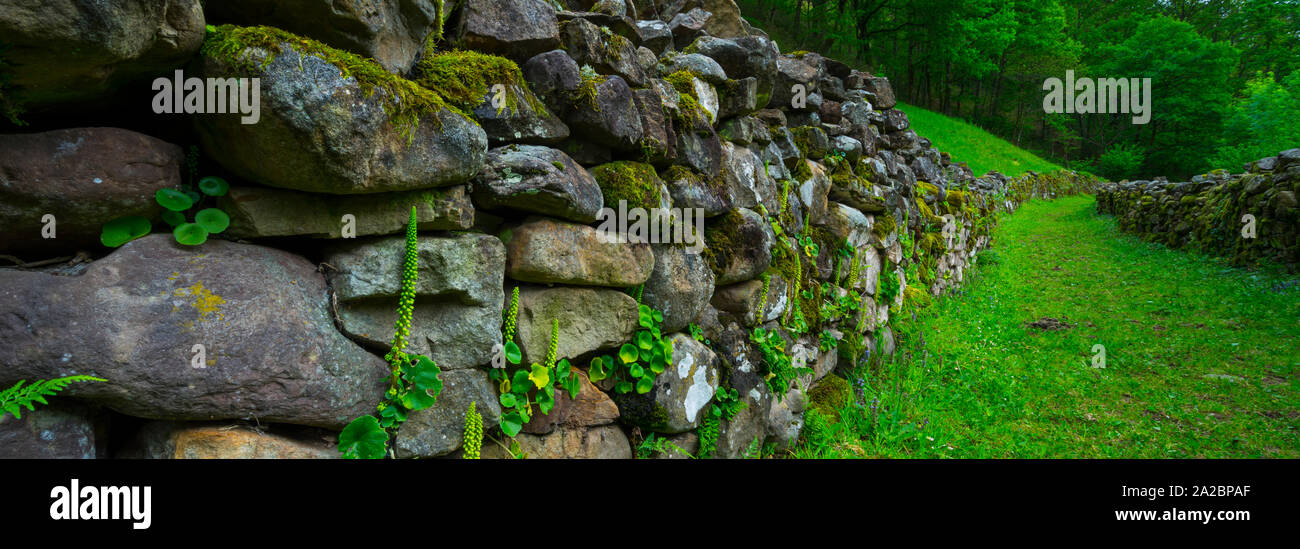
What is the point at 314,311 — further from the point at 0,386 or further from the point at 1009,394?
the point at 1009,394

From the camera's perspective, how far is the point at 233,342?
83.3 inches

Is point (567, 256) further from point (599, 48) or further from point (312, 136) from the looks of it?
point (599, 48)

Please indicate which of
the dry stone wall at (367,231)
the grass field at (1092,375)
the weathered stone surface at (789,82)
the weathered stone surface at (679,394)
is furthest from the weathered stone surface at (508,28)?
the grass field at (1092,375)

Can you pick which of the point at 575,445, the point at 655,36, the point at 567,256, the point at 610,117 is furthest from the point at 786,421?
the point at 655,36

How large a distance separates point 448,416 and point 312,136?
139 cm

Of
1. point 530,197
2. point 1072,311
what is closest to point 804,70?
point 530,197

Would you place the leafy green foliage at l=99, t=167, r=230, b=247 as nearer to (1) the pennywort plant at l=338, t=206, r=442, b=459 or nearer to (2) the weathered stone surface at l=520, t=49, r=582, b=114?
(1) the pennywort plant at l=338, t=206, r=442, b=459

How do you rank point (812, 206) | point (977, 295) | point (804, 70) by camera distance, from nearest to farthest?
point (812, 206) < point (804, 70) < point (977, 295)

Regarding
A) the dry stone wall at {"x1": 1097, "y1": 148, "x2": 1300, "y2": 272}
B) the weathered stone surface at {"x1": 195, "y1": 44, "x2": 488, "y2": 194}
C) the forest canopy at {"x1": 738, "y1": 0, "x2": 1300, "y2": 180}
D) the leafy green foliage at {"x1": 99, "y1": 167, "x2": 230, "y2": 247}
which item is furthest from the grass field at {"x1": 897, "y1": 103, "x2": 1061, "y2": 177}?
the leafy green foliage at {"x1": 99, "y1": 167, "x2": 230, "y2": 247}

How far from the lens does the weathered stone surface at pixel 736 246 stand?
166 inches

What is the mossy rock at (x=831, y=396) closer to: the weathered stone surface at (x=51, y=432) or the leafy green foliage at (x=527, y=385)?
the leafy green foliage at (x=527, y=385)

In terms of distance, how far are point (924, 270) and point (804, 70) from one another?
15.8 feet

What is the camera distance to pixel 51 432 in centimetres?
191

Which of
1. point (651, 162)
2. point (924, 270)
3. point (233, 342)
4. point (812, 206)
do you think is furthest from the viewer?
point (924, 270)
